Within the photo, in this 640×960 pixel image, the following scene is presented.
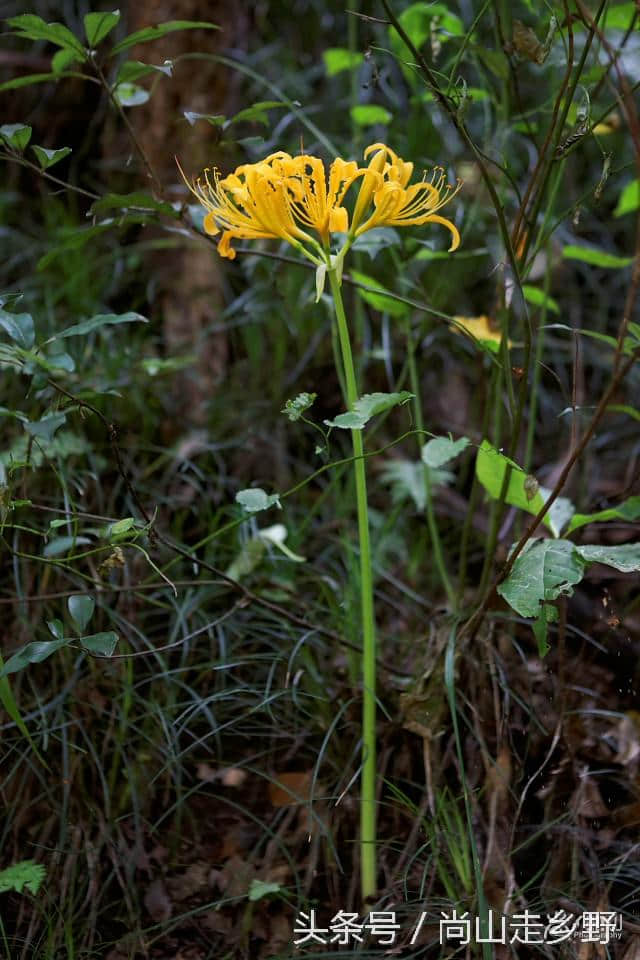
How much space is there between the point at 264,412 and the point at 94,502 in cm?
56

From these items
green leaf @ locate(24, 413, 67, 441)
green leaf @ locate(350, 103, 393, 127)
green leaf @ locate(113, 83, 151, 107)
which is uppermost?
green leaf @ locate(113, 83, 151, 107)

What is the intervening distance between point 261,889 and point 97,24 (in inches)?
49.7

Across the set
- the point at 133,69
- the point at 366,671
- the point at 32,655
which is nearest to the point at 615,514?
the point at 366,671

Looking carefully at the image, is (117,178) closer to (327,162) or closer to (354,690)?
(327,162)

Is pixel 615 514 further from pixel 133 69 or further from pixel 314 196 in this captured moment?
pixel 133 69

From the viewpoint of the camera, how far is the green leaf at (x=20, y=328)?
1125mm

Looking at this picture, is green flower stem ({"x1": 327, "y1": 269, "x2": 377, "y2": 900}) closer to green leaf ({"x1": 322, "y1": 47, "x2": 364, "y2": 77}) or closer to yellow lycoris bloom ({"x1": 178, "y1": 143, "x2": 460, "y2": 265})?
yellow lycoris bloom ({"x1": 178, "y1": 143, "x2": 460, "y2": 265})

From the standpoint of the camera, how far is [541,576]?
1076 mm

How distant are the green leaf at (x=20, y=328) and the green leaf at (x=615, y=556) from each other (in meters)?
0.79

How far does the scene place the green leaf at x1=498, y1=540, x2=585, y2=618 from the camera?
1041 mm

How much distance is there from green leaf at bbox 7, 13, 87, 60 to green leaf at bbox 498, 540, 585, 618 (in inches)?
37.1

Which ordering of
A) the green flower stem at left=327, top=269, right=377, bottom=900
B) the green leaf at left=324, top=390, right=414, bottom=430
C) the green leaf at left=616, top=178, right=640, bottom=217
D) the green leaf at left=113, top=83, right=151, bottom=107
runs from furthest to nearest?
the green leaf at left=616, top=178, right=640, bottom=217, the green leaf at left=113, top=83, right=151, bottom=107, the green flower stem at left=327, top=269, right=377, bottom=900, the green leaf at left=324, top=390, right=414, bottom=430

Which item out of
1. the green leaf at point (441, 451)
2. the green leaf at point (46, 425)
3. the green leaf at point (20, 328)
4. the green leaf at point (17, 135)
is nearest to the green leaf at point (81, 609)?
the green leaf at point (46, 425)

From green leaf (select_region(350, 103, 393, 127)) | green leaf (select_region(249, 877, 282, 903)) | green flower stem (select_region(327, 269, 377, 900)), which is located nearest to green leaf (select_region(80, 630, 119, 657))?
green flower stem (select_region(327, 269, 377, 900))
